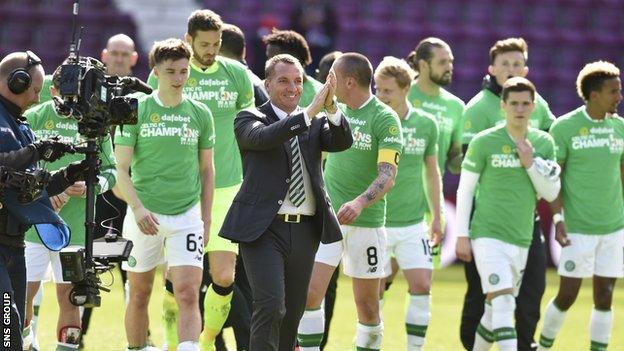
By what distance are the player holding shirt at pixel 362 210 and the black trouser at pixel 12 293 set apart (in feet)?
8.25

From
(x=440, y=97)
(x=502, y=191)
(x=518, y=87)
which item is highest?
(x=518, y=87)

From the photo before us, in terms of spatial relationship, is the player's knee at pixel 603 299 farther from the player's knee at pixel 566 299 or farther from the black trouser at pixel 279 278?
the black trouser at pixel 279 278

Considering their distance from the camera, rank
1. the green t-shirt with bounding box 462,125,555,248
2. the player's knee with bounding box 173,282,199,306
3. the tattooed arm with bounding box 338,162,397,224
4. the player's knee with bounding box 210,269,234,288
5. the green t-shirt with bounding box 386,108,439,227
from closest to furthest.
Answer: the tattooed arm with bounding box 338,162,397,224
the player's knee with bounding box 173,282,199,306
the player's knee with bounding box 210,269,234,288
the green t-shirt with bounding box 462,125,555,248
the green t-shirt with bounding box 386,108,439,227

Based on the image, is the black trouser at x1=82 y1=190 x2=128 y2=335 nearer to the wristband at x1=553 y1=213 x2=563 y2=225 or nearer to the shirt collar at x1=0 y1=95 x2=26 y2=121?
the wristband at x1=553 y1=213 x2=563 y2=225

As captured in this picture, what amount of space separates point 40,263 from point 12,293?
8.04 feet

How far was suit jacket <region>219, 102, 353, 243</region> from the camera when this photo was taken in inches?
316

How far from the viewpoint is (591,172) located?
10906mm

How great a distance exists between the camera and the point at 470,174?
1022cm

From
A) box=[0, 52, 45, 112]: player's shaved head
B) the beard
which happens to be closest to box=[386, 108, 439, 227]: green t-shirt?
the beard

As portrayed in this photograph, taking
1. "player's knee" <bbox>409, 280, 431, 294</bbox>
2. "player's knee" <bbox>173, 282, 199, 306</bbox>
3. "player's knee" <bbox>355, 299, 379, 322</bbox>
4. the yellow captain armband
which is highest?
the yellow captain armband

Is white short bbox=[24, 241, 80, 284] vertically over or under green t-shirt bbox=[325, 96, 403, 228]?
under

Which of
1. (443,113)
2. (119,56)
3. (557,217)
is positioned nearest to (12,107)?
(119,56)

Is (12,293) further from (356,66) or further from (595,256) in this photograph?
(595,256)

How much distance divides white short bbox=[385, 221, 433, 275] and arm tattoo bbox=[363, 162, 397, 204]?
3.90 feet
